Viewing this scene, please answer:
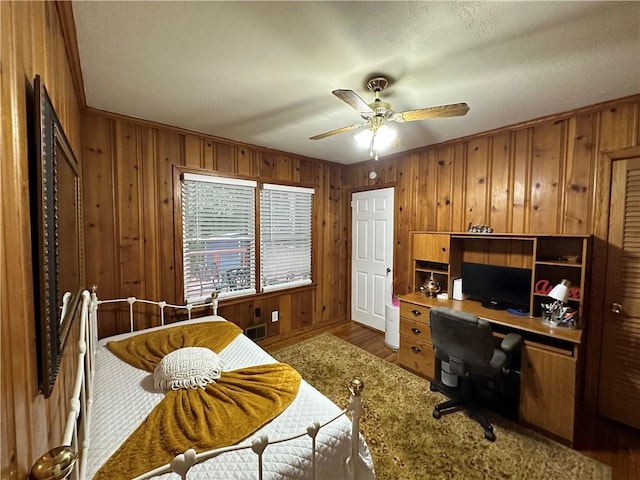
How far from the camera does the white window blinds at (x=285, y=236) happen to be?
3545 millimetres

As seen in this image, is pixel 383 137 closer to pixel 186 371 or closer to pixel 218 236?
pixel 186 371

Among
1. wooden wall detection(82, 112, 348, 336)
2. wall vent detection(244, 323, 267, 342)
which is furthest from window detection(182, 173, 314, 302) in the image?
wall vent detection(244, 323, 267, 342)

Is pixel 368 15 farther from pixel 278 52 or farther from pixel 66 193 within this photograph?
pixel 66 193

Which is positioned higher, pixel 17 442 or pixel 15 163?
pixel 15 163

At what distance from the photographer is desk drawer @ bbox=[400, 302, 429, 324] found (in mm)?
2730

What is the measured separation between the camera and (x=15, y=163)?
26.0 inches

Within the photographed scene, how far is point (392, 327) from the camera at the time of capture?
342 cm

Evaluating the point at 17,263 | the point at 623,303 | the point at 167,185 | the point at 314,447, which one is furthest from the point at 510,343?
the point at 167,185

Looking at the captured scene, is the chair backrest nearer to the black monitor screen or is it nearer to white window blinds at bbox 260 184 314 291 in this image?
the black monitor screen

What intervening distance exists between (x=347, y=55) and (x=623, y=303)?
Result: 2739 mm

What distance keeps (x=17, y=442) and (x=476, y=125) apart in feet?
10.9

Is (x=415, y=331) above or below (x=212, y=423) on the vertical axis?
below

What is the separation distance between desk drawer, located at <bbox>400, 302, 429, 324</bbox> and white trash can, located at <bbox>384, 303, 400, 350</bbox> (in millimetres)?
453

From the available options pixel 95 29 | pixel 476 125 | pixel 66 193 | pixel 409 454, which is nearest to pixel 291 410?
pixel 409 454
